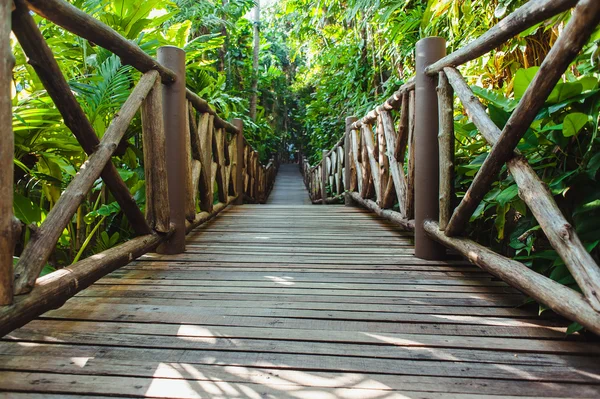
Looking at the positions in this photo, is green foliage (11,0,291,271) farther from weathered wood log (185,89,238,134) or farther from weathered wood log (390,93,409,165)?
weathered wood log (390,93,409,165)

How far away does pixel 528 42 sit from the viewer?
2660mm

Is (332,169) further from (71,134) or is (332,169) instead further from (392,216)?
(71,134)

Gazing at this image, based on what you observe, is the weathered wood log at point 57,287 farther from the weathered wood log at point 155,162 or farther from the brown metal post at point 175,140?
the brown metal post at point 175,140

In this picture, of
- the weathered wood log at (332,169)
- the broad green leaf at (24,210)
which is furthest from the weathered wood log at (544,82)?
the weathered wood log at (332,169)

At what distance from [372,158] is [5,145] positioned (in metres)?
3.10

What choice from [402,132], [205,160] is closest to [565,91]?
[402,132]

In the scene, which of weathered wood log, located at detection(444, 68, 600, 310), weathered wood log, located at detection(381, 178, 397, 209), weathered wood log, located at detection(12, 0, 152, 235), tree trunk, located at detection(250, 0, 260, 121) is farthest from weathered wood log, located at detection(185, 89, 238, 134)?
tree trunk, located at detection(250, 0, 260, 121)

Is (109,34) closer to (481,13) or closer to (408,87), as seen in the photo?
(408,87)

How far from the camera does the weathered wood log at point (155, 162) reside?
6.47ft

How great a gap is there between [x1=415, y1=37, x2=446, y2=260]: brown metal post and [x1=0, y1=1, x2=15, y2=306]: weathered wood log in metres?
1.75

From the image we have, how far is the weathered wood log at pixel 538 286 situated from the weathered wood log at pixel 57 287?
134 cm

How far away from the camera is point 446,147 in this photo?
1920 millimetres

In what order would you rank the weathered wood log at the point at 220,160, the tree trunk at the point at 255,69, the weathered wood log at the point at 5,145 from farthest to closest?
1. the tree trunk at the point at 255,69
2. the weathered wood log at the point at 220,160
3. the weathered wood log at the point at 5,145

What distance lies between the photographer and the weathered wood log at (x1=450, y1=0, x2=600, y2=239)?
3.18 ft
